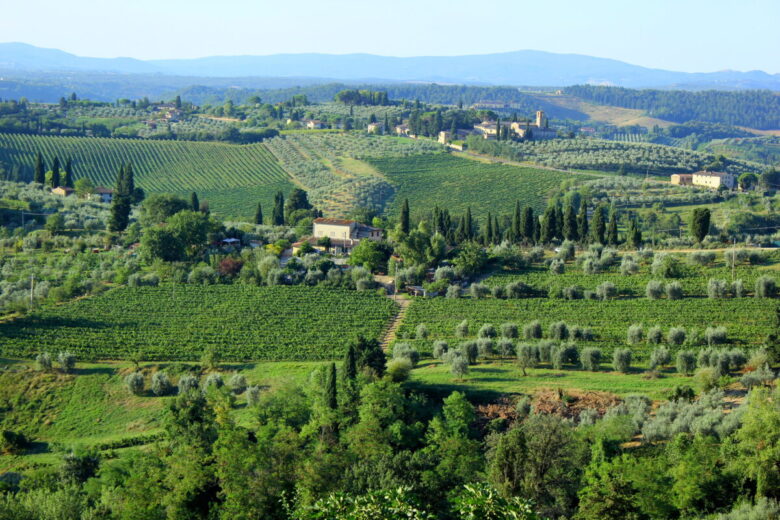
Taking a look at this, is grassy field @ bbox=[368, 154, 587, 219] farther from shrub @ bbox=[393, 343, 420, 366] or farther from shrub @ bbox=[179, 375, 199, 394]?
shrub @ bbox=[179, 375, 199, 394]

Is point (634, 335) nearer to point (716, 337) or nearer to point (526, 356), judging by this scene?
point (716, 337)

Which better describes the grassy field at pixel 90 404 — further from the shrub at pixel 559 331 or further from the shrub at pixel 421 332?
the shrub at pixel 559 331

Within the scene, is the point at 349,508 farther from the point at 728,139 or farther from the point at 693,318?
the point at 728,139

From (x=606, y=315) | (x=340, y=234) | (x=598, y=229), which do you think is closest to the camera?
(x=606, y=315)

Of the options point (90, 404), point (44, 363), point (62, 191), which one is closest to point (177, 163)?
point (62, 191)

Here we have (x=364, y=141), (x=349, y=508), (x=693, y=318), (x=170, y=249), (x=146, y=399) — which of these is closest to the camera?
(x=349, y=508)

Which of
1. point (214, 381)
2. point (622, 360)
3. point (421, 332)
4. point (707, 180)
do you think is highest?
point (707, 180)

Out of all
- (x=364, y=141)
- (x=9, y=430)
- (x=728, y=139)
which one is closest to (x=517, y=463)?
(x=9, y=430)
